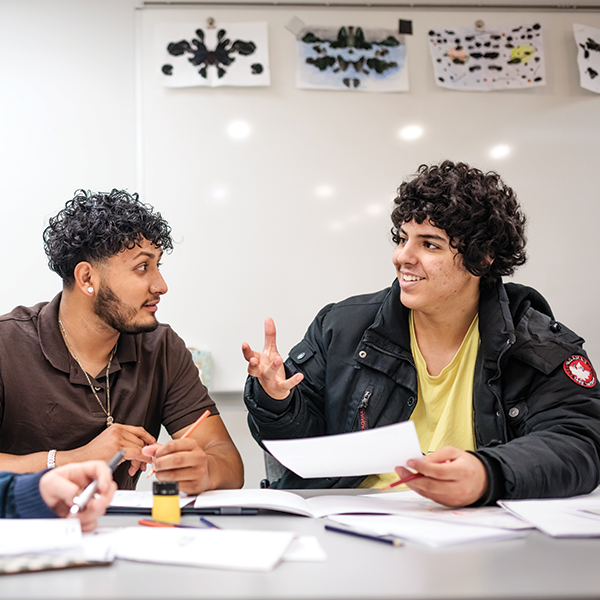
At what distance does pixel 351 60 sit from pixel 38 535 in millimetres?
2298

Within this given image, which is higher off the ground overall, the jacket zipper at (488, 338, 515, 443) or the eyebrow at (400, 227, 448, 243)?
the eyebrow at (400, 227, 448, 243)

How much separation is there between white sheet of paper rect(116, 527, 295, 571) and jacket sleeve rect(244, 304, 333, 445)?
59 cm

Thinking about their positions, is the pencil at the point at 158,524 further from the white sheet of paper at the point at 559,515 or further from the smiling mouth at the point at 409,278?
the smiling mouth at the point at 409,278

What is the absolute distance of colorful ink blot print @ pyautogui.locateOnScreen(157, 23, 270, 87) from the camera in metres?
2.53

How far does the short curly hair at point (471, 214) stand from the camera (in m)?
1.62

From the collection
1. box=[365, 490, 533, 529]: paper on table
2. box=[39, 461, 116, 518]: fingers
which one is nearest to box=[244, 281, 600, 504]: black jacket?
box=[365, 490, 533, 529]: paper on table

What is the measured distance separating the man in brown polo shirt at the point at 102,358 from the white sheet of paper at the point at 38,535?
0.49 metres

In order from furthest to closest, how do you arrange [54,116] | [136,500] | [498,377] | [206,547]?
[54,116] < [498,377] < [136,500] < [206,547]

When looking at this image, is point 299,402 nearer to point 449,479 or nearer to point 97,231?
point 449,479

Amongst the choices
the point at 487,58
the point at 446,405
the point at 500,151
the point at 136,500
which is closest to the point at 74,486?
the point at 136,500

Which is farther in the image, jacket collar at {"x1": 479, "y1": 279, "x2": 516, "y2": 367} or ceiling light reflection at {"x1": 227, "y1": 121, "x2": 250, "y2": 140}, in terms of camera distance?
ceiling light reflection at {"x1": 227, "y1": 121, "x2": 250, "y2": 140}

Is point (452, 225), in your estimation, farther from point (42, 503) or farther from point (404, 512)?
point (42, 503)

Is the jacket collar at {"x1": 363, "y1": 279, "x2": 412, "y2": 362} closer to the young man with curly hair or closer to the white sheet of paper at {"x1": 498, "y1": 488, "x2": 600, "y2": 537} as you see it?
the young man with curly hair

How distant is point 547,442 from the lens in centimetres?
123
